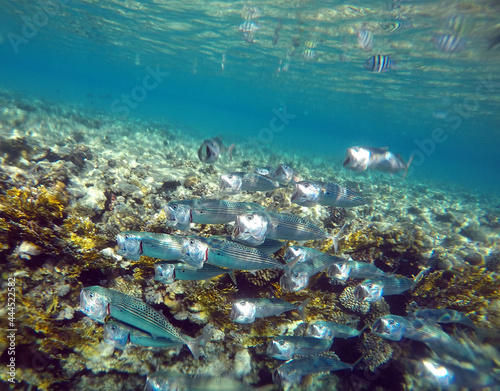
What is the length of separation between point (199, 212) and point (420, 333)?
12.8 ft

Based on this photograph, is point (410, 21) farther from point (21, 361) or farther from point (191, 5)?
point (21, 361)

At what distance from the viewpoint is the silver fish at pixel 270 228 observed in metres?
2.87

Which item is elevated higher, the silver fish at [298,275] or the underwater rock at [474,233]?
the underwater rock at [474,233]

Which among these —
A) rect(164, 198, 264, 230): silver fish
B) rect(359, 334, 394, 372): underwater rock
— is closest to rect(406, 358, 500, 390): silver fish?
rect(359, 334, 394, 372): underwater rock

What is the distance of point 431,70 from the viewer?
21.9m

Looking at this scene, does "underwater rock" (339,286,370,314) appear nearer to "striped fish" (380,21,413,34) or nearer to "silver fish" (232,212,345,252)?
"silver fish" (232,212,345,252)

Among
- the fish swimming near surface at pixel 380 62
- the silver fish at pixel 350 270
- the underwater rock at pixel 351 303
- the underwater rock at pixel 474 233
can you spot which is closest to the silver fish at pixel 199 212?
the silver fish at pixel 350 270

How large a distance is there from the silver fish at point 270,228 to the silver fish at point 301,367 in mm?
1780

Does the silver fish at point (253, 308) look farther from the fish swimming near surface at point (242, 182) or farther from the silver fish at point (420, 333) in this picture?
the fish swimming near surface at point (242, 182)

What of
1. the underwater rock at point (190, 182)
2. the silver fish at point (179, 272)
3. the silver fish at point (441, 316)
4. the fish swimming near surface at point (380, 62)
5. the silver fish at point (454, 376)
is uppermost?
the fish swimming near surface at point (380, 62)

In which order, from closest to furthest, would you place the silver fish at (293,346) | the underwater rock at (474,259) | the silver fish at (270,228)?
the silver fish at (270,228)
the silver fish at (293,346)
the underwater rock at (474,259)

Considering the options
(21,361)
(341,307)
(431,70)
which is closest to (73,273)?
(21,361)

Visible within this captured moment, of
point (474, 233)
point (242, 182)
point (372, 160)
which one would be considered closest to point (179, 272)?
point (242, 182)

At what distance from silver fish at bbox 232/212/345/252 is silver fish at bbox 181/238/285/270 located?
141 millimetres
